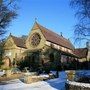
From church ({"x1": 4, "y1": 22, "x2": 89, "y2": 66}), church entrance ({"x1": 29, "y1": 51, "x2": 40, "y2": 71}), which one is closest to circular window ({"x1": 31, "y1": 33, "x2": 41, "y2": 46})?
church ({"x1": 4, "y1": 22, "x2": 89, "y2": 66})

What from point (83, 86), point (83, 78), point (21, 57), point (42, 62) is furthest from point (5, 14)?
point (21, 57)

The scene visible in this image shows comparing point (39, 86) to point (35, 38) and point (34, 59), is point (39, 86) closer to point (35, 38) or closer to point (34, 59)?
point (34, 59)

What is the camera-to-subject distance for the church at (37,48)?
208ft

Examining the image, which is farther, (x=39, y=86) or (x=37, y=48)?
(x=37, y=48)

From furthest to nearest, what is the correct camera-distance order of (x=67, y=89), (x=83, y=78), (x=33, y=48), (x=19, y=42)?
(x=19, y=42), (x=33, y=48), (x=83, y=78), (x=67, y=89)

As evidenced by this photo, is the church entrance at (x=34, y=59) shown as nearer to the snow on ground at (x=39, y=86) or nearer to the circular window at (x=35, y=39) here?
the circular window at (x=35, y=39)

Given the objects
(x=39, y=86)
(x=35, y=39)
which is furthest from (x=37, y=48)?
(x=39, y=86)

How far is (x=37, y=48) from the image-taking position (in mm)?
66000

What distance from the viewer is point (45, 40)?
6419 cm

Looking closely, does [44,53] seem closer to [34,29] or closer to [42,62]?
[42,62]

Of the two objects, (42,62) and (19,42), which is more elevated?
(19,42)

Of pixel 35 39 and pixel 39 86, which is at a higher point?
pixel 35 39

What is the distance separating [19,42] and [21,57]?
642cm

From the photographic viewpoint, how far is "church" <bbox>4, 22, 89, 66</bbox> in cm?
6340
